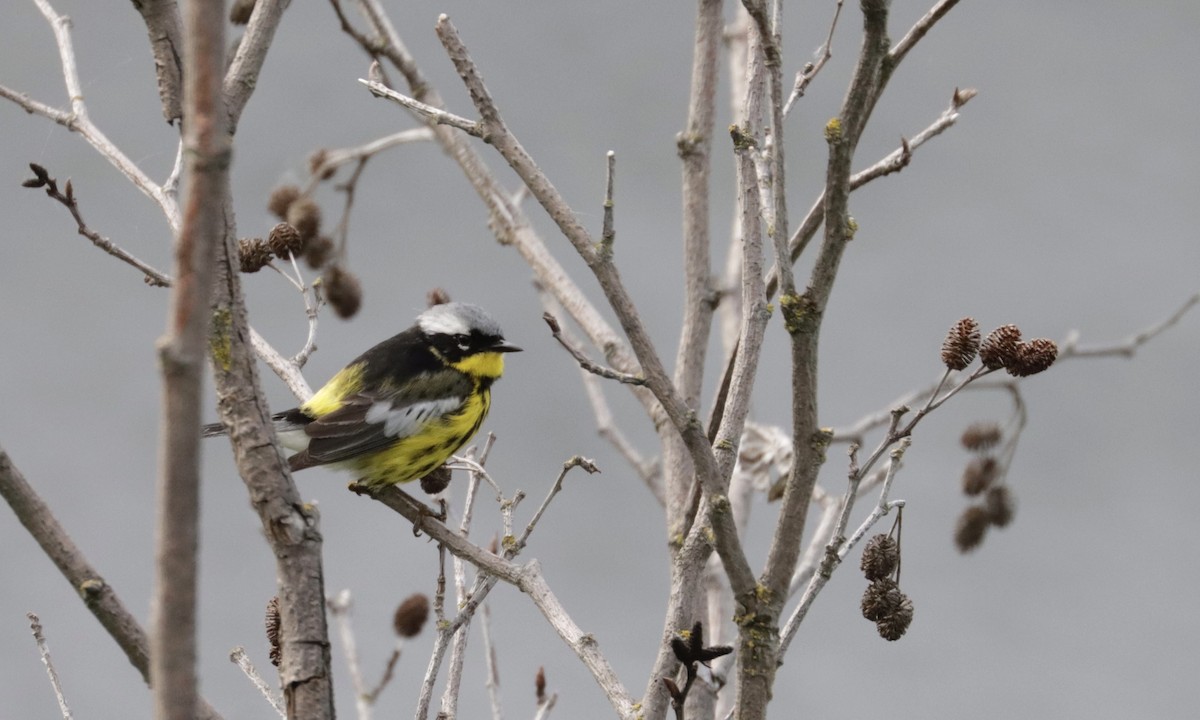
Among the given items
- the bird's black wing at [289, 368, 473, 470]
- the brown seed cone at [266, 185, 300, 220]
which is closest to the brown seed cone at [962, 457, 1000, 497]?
the bird's black wing at [289, 368, 473, 470]

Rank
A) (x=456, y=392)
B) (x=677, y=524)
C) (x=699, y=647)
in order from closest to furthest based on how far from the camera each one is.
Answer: (x=699, y=647), (x=677, y=524), (x=456, y=392)

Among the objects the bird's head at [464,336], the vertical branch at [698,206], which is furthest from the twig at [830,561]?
the bird's head at [464,336]

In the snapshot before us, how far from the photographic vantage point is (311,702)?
105cm

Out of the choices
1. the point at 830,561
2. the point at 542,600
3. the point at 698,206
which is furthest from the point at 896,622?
the point at 698,206

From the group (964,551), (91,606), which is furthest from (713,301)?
(91,606)

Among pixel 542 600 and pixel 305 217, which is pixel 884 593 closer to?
pixel 542 600

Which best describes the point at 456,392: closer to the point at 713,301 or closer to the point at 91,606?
the point at 713,301

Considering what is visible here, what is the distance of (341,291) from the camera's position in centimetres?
277

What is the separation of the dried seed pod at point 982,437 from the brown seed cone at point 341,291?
51.1 inches

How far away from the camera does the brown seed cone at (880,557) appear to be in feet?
5.32

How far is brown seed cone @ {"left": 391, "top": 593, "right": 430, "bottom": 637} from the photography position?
7.42 ft

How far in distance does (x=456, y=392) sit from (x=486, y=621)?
42.5 inches

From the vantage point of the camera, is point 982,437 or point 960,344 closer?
point 960,344

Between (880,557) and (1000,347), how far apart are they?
30cm
